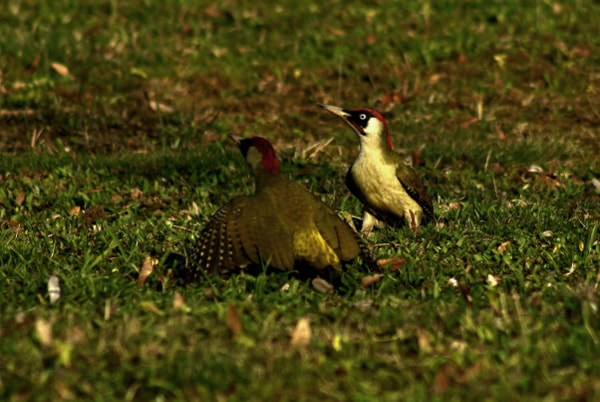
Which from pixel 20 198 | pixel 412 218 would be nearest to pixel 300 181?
pixel 412 218

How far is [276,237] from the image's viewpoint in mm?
5199

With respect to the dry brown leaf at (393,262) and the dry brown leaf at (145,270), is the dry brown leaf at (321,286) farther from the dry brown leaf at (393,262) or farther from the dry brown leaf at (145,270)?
the dry brown leaf at (145,270)

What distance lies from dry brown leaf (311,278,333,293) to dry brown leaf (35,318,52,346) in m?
1.79

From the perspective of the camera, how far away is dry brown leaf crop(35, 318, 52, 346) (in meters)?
3.84

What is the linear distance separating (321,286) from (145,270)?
3.94 feet

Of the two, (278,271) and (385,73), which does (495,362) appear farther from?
(385,73)

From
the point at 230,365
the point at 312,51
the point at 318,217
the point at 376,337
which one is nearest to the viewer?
the point at 230,365

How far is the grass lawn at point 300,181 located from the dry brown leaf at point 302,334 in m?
0.02

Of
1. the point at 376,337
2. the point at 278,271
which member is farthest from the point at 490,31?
the point at 376,337

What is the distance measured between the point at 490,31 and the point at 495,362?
9.83m

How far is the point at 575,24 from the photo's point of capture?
12.8 meters

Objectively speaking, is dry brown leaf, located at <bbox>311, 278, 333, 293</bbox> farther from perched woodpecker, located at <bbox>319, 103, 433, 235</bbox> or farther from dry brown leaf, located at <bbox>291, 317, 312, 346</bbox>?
perched woodpecker, located at <bbox>319, 103, 433, 235</bbox>

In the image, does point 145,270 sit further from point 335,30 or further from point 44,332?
point 335,30

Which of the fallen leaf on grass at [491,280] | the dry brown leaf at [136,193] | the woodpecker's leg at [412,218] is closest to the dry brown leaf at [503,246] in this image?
the fallen leaf on grass at [491,280]
